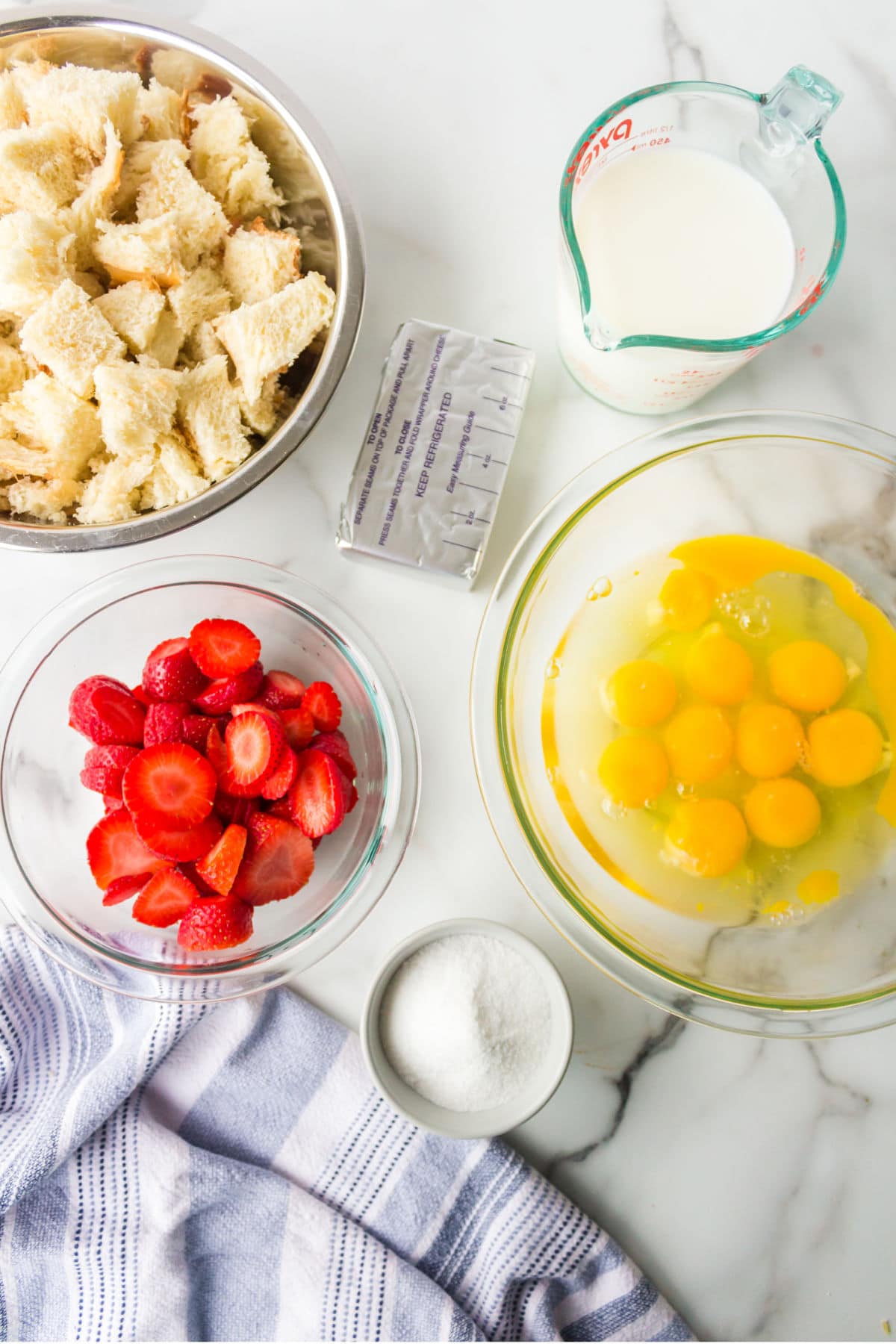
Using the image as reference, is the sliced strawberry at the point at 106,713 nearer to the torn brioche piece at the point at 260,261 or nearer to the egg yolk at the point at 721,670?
the torn brioche piece at the point at 260,261

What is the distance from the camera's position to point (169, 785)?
1038 mm

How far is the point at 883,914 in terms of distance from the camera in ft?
3.49

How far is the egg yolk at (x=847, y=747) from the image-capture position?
1.01 m

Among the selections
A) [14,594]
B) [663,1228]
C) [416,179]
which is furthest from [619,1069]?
[416,179]

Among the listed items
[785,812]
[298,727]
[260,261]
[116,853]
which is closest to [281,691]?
[298,727]

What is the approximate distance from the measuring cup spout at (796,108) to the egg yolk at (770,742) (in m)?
0.66

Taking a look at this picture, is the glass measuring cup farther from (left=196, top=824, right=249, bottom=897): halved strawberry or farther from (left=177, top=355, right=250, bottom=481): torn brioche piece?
(left=196, top=824, right=249, bottom=897): halved strawberry

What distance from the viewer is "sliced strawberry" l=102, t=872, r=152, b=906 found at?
1.10 meters

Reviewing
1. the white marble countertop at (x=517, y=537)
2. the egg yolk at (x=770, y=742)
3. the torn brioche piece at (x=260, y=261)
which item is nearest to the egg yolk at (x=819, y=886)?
the egg yolk at (x=770, y=742)

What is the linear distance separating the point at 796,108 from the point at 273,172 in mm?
624

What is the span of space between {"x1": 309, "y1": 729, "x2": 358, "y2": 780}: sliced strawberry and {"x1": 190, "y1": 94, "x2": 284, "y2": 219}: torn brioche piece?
67 centimetres

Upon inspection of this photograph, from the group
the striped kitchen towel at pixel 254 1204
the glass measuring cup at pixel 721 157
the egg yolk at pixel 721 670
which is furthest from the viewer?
the striped kitchen towel at pixel 254 1204

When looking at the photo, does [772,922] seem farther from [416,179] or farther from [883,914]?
[416,179]

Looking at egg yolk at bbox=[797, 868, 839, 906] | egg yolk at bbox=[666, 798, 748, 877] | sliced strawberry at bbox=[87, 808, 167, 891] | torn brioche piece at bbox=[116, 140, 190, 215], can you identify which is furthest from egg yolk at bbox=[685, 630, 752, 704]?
torn brioche piece at bbox=[116, 140, 190, 215]
